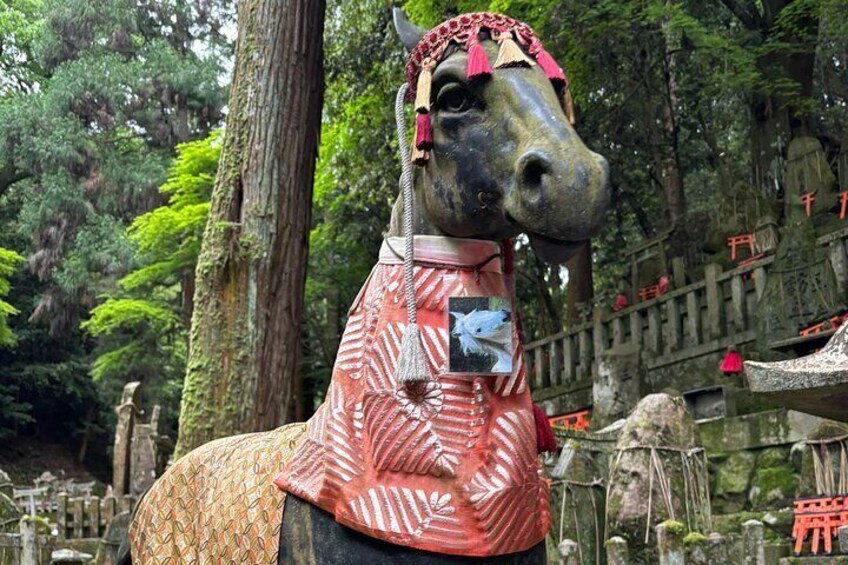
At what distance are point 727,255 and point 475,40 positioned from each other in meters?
15.7

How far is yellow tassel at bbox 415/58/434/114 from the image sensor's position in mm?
2490

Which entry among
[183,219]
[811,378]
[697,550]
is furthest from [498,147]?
[183,219]

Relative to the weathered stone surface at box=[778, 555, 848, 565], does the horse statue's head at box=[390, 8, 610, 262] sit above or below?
above

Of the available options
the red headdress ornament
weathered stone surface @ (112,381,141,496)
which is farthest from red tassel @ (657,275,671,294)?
the red headdress ornament

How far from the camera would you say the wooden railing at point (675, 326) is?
1348cm

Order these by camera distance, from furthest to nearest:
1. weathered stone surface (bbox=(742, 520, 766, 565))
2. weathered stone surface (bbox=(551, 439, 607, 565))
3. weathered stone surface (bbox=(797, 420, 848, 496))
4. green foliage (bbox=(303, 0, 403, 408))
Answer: green foliage (bbox=(303, 0, 403, 408)), weathered stone surface (bbox=(551, 439, 607, 565)), weathered stone surface (bbox=(797, 420, 848, 496)), weathered stone surface (bbox=(742, 520, 766, 565))

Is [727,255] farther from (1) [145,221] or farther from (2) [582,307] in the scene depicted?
(1) [145,221]

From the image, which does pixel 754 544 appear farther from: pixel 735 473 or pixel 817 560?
pixel 735 473

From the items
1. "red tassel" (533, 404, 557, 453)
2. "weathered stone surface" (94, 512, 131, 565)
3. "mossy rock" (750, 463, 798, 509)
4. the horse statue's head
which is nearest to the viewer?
the horse statue's head

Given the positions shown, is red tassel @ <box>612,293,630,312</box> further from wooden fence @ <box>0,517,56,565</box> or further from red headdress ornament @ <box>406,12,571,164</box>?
red headdress ornament @ <box>406,12,571,164</box>

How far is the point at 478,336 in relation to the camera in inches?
94.6

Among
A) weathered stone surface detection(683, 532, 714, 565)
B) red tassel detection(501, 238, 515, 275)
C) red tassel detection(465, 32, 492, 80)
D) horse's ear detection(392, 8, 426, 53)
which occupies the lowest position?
weathered stone surface detection(683, 532, 714, 565)

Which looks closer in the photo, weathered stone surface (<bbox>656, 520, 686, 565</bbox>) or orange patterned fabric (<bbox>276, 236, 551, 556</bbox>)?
orange patterned fabric (<bbox>276, 236, 551, 556</bbox>)

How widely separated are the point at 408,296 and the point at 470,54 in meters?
0.63
